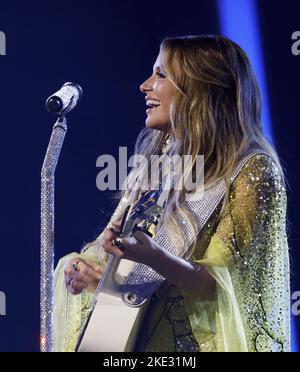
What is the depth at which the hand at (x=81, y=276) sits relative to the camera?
1480 mm

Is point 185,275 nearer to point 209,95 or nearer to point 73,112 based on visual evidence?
point 209,95

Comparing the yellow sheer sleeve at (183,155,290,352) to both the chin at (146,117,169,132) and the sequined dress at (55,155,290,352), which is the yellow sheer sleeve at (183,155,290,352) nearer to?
the sequined dress at (55,155,290,352)

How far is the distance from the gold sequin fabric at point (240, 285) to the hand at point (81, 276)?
11 cm

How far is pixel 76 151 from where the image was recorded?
7.36 feet

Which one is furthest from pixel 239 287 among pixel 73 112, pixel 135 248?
pixel 73 112

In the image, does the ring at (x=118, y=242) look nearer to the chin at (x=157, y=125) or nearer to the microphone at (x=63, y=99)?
the microphone at (x=63, y=99)

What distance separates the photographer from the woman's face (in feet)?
5.37

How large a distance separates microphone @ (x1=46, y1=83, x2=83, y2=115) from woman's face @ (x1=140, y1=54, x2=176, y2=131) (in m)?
0.20

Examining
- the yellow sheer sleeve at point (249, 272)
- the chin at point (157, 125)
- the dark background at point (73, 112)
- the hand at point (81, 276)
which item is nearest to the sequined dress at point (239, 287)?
the yellow sheer sleeve at point (249, 272)

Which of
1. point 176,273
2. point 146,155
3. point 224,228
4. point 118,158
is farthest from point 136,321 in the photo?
point 118,158

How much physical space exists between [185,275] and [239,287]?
0.43 feet

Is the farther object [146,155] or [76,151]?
[76,151]

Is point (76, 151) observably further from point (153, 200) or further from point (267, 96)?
point (153, 200)

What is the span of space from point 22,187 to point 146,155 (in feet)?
1.83
